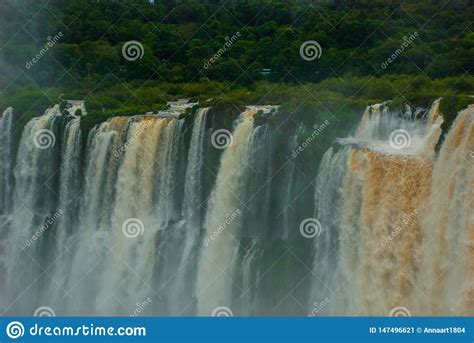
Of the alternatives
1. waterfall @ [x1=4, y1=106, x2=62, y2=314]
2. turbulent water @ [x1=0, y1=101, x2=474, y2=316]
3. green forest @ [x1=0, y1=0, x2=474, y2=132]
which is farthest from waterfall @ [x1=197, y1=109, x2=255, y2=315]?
waterfall @ [x1=4, y1=106, x2=62, y2=314]

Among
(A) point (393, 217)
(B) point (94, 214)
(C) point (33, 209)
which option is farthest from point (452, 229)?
(C) point (33, 209)

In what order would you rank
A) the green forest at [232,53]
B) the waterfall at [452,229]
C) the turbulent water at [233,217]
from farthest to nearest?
the green forest at [232,53] → the turbulent water at [233,217] → the waterfall at [452,229]

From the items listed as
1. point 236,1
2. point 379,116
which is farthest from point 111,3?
point 379,116

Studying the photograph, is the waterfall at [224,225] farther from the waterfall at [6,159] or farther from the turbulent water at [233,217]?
the waterfall at [6,159]

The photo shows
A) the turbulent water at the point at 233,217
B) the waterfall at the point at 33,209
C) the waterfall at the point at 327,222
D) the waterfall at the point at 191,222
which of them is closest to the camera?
the turbulent water at the point at 233,217

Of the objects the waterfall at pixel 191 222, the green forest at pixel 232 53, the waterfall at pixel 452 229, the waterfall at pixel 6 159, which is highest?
the green forest at pixel 232 53

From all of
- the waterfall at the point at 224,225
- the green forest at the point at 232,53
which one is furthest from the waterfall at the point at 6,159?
the waterfall at the point at 224,225
